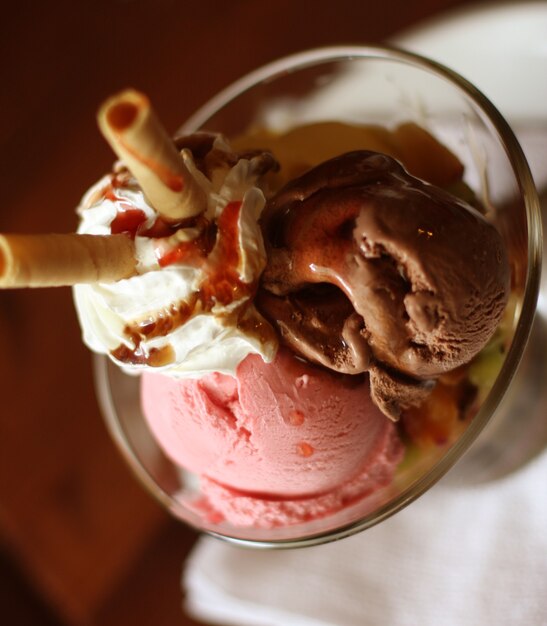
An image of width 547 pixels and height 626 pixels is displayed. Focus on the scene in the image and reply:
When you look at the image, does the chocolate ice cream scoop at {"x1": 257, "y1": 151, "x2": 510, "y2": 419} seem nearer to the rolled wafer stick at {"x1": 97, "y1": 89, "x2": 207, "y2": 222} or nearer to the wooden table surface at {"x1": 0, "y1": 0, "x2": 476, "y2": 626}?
the rolled wafer stick at {"x1": 97, "y1": 89, "x2": 207, "y2": 222}

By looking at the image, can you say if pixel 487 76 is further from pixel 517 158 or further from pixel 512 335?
pixel 512 335

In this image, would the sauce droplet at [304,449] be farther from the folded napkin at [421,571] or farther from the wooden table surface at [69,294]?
the wooden table surface at [69,294]

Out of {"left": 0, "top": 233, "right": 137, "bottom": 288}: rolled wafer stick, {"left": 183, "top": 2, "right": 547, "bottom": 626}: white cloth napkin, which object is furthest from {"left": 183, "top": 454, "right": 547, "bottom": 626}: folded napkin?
{"left": 0, "top": 233, "right": 137, "bottom": 288}: rolled wafer stick

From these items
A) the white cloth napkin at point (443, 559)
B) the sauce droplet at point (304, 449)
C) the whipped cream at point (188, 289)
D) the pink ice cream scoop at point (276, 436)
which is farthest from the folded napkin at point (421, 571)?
the whipped cream at point (188, 289)

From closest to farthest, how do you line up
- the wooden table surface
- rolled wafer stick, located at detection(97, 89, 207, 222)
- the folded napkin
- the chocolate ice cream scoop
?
rolled wafer stick, located at detection(97, 89, 207, 222) → the chocolate ice cream scoop → the folded napkin → the wooden table surface

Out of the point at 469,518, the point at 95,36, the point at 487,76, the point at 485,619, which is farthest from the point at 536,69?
the point at 95,36
